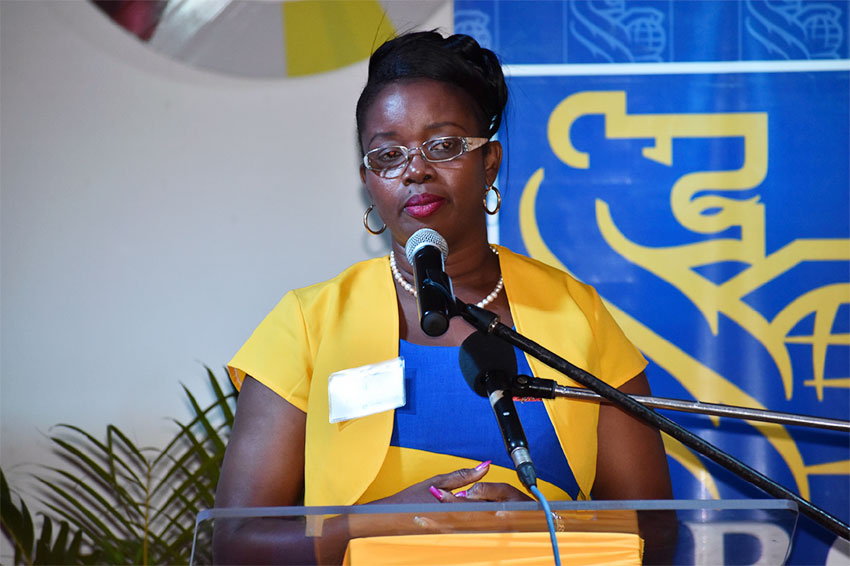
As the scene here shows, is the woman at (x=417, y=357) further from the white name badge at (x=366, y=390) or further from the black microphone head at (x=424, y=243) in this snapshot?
the black microphone head at (x=424, y=243)

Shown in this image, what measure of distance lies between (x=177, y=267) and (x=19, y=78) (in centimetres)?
81

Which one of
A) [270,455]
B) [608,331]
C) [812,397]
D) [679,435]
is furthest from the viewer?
[812,397]

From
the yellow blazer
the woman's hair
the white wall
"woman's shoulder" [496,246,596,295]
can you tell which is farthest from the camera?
the white wall

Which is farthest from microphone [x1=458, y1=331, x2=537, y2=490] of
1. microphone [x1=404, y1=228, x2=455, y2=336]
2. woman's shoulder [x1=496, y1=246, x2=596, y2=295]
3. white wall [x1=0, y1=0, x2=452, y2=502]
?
white wall [x1=0, y1=0, x2=452, y2=502]

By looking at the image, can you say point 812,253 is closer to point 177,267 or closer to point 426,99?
point 426,99

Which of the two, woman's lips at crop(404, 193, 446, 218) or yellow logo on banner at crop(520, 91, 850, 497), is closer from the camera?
woman's lips at crop(404, 193, 446, 218)

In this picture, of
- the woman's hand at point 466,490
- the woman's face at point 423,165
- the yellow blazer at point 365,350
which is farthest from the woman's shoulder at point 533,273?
the woman's hand at point 466,490

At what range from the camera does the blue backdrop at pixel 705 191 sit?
281 centimetres

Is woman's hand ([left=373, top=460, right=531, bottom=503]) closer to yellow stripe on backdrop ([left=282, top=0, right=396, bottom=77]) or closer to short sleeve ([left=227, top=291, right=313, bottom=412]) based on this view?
short sleeve ([left=227, top=291, right=313, bottom=412])

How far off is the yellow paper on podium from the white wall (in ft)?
6.44

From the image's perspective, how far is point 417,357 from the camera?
1806 millimetres

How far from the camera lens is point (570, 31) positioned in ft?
9.35

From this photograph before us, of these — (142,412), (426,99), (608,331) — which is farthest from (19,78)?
(608,331)

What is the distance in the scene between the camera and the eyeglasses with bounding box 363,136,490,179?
5.77 ft
